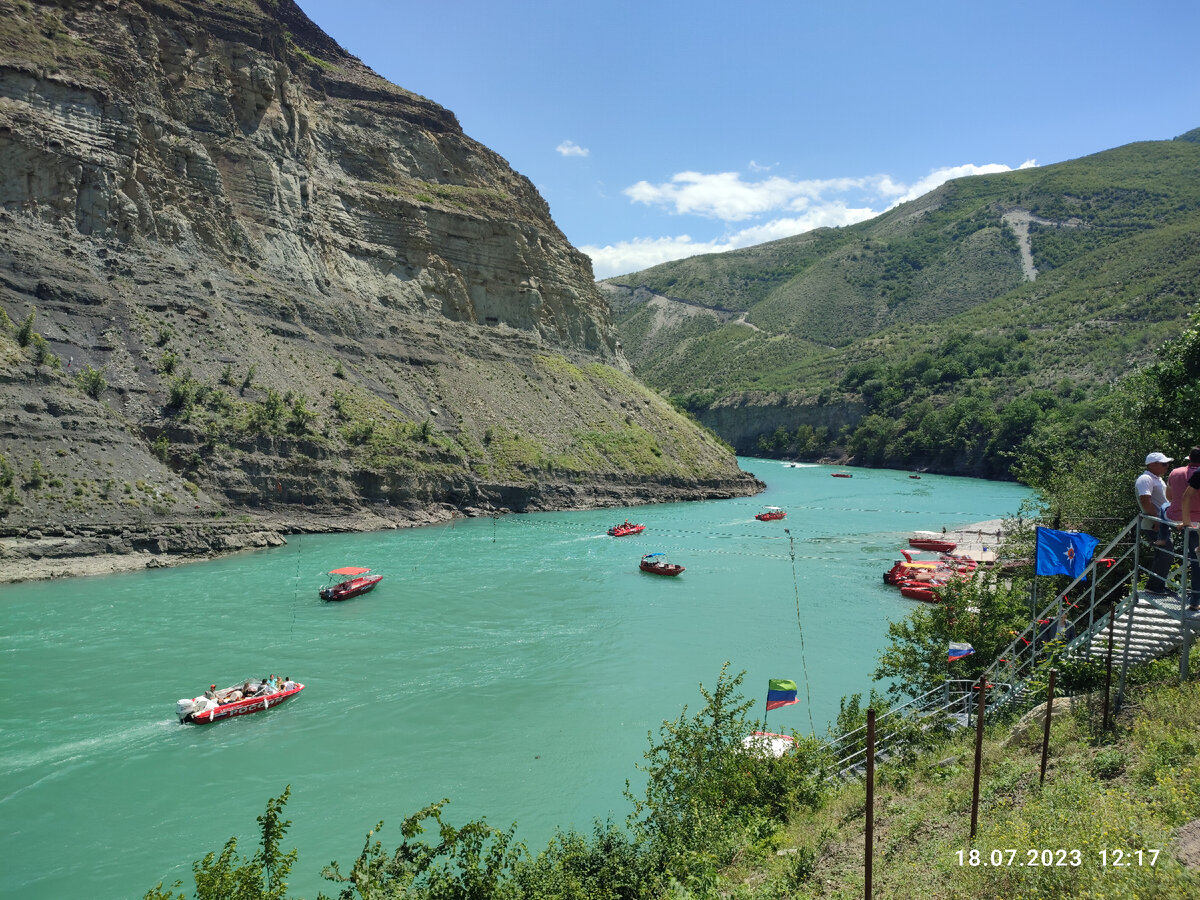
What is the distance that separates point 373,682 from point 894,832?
20395mm

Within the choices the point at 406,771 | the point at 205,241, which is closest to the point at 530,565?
the point at 406,771

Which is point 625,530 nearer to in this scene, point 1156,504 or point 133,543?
point 133,543

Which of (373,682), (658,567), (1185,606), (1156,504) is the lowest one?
(373,682)

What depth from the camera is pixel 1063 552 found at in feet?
41.8

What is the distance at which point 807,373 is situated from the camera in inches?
5910

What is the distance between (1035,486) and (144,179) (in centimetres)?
6679

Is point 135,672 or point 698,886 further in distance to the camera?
point 135,672

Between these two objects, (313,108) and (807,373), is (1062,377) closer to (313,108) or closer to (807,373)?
(807,373)

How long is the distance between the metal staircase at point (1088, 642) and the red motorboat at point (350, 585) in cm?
2707

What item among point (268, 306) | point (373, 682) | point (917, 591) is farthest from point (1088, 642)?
point (268, 306)

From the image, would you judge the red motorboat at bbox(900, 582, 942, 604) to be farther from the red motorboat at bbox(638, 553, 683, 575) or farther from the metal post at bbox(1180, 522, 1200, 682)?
the metal post at bbox(1180, 522, 1200, 682)

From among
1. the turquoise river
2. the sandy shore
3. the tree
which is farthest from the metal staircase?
the sandy shore

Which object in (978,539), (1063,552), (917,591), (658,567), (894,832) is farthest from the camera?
(978,539)

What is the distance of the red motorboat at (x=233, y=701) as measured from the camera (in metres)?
22.4
